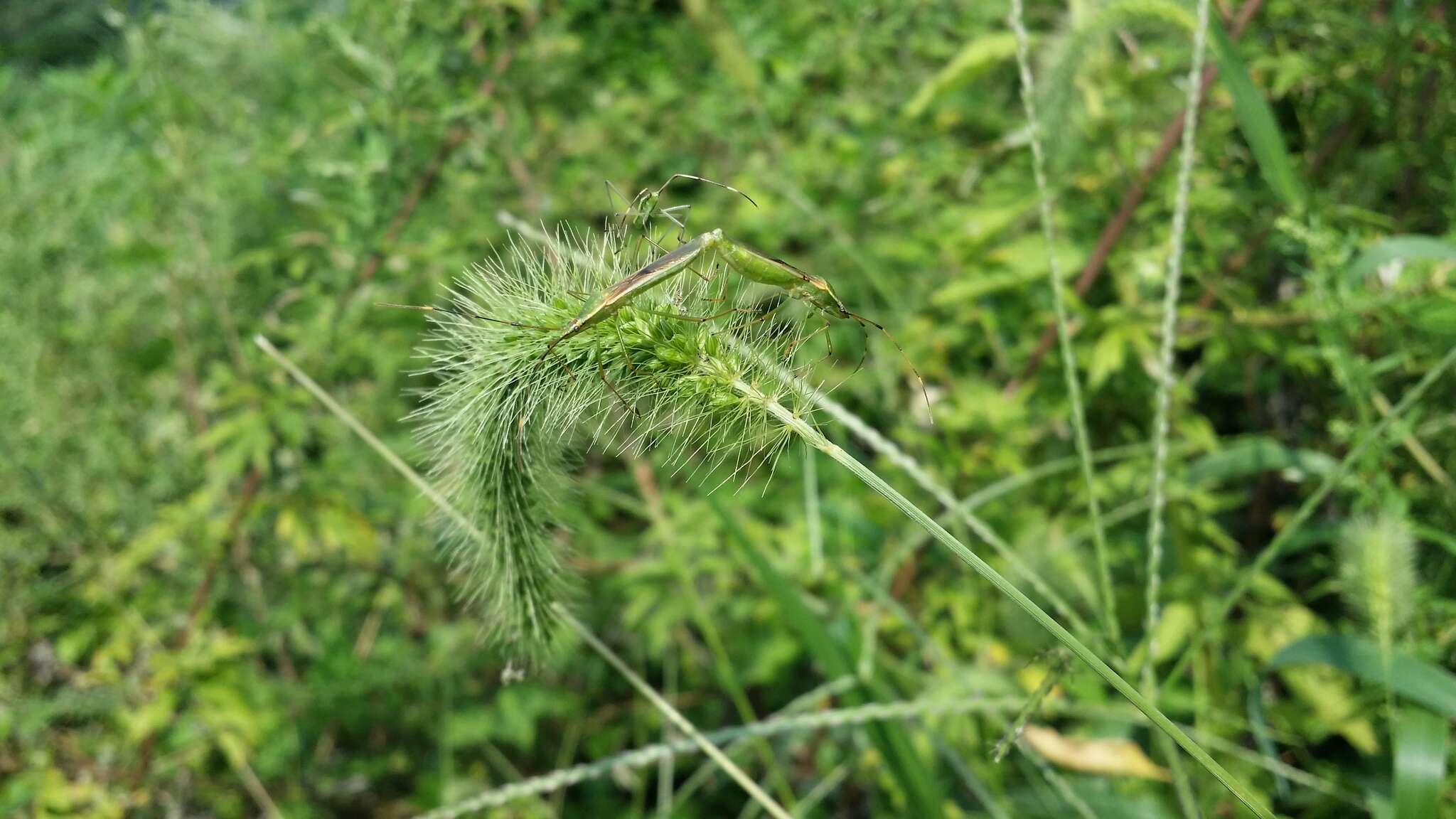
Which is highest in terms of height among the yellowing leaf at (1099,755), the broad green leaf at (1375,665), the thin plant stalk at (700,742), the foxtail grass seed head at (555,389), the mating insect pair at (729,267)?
the mating insect pair at (729,267)

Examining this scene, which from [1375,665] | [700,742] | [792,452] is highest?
[792,452]

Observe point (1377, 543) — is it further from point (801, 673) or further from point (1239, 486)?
point (801, 673)

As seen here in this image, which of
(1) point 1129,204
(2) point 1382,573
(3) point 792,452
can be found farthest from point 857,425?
(1) point 1129,204

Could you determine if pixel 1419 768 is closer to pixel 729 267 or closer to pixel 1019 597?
pixel 1019 597

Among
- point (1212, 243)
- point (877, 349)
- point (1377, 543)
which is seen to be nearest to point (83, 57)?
point (877, 349)

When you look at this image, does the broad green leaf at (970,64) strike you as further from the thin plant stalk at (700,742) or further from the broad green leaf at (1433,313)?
the thin plant stalk at (700,742)

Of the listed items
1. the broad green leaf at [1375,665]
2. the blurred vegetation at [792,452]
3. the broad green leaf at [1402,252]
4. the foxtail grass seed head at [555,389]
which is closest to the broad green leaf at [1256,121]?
the blurred vegetation at [792,452]

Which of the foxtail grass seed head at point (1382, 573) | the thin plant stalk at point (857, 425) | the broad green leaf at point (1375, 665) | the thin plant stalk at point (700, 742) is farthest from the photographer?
the foxtail grass seed head at point (1382, 573)
